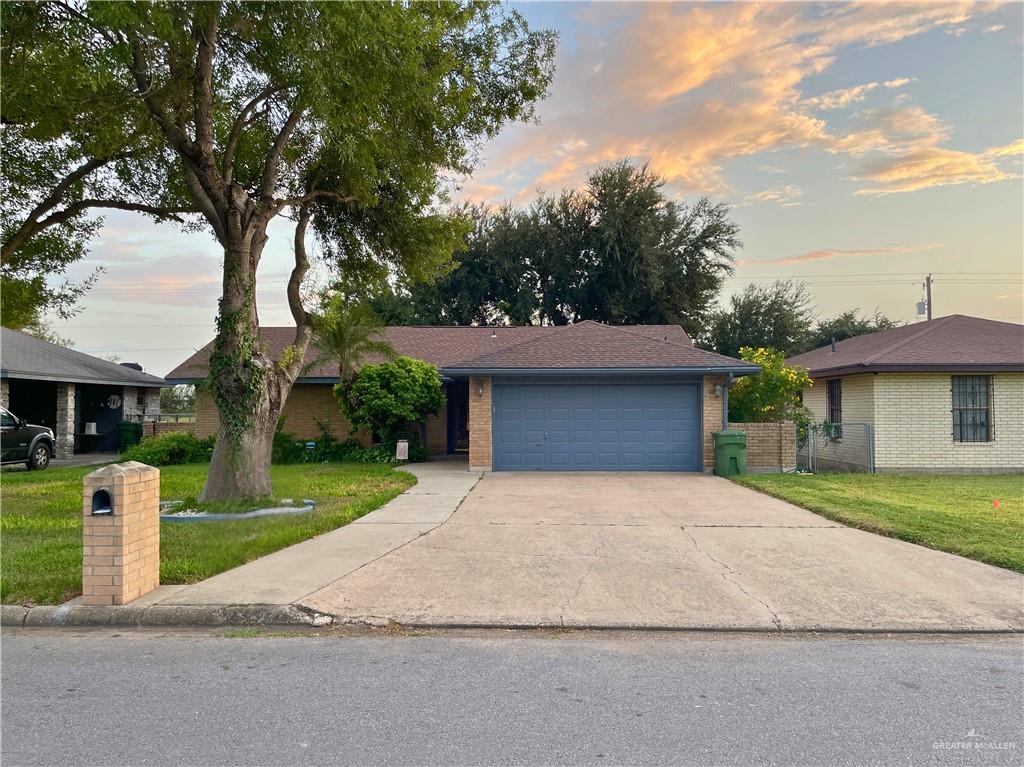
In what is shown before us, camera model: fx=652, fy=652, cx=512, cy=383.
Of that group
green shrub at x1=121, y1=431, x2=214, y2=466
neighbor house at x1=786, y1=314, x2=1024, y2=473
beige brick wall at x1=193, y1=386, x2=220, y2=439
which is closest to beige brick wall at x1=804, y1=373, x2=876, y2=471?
neighbor house at x1=786, y1=314, x2=1024, y2=473

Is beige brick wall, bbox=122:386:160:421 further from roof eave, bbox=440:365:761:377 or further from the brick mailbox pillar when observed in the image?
the brick mailbox pillar

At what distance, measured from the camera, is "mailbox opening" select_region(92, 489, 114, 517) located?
5.64 metres

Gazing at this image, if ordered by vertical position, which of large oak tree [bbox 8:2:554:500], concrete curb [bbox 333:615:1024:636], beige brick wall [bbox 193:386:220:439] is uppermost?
large oak tree [bbox 8:2:554:500]

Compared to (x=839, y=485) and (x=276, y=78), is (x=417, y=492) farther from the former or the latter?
(x=839, y=485)

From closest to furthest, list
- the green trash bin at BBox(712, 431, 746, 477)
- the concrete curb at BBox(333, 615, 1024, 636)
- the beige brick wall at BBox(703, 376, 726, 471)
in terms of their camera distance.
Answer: the concrete curb at BBox(333, 615, 1024, 636) < the green trash bin at BBox(712, 431, 746, 477) < the beige brick wall at BBox(703, 376, 726, 471)

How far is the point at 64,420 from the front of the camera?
70.1ft

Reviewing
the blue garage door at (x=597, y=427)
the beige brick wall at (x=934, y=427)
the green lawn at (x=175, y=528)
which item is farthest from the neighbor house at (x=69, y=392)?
the beige brick wall at (x=934, y=427)

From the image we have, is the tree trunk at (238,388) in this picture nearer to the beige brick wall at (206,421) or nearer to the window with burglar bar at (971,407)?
the beige brick wall at (206,421)

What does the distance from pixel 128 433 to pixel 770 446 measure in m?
20.5

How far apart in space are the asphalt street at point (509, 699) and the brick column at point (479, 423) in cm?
1099

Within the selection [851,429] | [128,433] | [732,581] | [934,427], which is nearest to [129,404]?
[128,433]

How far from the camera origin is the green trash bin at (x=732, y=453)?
1514 centimetres

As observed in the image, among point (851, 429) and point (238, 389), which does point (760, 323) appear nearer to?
point (851, 429)

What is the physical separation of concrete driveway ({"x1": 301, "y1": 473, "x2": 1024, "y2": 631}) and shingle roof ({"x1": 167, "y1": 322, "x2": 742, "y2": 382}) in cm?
686
